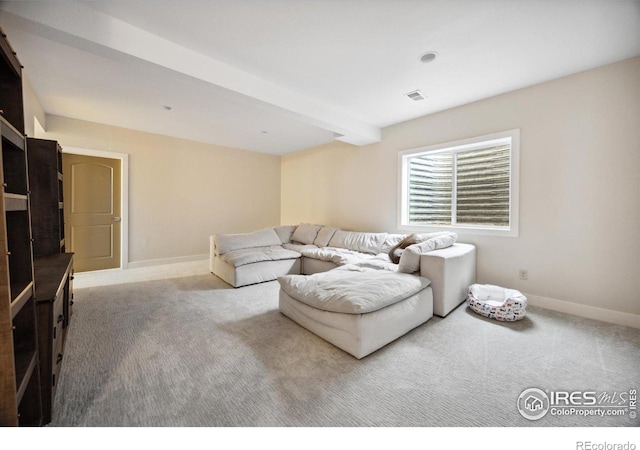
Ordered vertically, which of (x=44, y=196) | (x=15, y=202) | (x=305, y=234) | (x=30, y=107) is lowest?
(x=305, y=234)

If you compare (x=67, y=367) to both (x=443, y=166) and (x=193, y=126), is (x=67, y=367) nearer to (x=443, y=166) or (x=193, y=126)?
(x=193, y=126)

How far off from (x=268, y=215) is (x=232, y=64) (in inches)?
169

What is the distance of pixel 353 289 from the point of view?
7.01 ft

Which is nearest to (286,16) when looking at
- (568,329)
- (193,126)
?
(193,126)

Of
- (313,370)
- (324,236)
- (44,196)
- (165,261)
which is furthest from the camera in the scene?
(165,261)

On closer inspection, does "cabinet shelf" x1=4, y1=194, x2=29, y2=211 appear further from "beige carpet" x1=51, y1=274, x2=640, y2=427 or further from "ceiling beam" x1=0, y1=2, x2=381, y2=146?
"ceiling beam" x1=0, y1=2, x2=381, y2=146

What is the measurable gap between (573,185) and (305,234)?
383 cm

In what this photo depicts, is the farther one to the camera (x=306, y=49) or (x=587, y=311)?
(x=587, y=311)

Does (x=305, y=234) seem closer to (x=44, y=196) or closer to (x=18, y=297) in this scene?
(x=44, y=196)

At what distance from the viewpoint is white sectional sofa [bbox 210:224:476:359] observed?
76.7 inches

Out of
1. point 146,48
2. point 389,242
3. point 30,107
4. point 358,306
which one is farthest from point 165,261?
point 358,306

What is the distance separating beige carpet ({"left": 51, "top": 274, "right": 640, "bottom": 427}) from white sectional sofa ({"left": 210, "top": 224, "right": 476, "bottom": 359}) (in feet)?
0.44

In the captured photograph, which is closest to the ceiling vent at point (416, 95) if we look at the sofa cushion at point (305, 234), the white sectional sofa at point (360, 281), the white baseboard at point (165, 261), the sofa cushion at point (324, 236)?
the white sectional sofa at point (360, 281)

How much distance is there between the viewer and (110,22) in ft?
6.35
